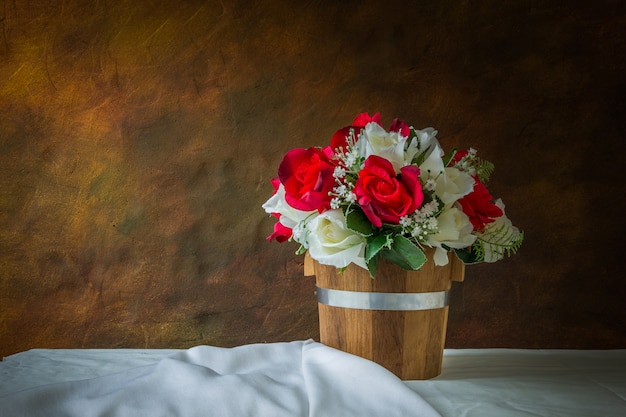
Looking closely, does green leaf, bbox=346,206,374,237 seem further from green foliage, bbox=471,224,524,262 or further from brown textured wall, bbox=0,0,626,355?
brown textured wall, bbox=0,0,626,355

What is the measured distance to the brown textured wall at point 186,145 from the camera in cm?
154

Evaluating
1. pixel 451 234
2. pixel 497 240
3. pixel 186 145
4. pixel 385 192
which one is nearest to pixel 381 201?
pixel 385 192

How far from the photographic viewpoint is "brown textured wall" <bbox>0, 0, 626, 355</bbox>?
1545 millimetres

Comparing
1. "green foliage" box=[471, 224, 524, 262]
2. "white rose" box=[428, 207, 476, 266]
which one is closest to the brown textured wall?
"green foliage" box=[471, 224, 524, 262]

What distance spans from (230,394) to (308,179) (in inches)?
15.3

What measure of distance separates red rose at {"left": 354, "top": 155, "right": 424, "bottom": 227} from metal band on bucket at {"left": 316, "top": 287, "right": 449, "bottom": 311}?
15 cm

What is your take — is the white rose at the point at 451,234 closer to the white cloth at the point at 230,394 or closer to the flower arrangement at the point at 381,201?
the flower arrangement at the point at 381,201

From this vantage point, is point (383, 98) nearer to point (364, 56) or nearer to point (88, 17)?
point (364, 56)

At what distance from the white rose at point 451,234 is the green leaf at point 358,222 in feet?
0.36

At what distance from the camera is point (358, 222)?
0.99 meters

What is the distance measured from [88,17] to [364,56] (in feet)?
2.40

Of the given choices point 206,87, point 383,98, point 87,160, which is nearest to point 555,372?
point 383,98

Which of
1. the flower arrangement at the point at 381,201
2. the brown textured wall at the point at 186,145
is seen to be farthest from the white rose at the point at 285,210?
the brown textured wall at the point at 186,145

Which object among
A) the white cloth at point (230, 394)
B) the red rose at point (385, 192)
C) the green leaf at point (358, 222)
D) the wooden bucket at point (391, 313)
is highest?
the red rose at point (385, 192)
